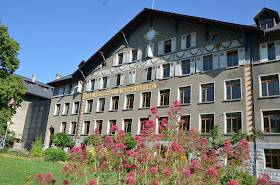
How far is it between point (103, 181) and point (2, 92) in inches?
1003

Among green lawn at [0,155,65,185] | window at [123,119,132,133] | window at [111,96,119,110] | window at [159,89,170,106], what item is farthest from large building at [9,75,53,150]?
window at [159,89,170,106]

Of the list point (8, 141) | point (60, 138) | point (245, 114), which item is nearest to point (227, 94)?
point (245, 114)

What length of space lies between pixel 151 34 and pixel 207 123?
40.2ft

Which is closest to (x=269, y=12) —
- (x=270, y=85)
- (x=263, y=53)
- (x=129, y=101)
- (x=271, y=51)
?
(x=271, y=51)

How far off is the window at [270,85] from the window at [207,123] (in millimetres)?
4609

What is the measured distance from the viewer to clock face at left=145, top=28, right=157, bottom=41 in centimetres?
2821

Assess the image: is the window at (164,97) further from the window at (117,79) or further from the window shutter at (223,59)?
the window at (117,79)

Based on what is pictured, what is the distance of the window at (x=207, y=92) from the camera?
73.4ft

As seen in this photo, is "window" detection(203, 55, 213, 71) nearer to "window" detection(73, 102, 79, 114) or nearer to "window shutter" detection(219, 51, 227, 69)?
"window shutter" detection(219, 51, 227, 69)

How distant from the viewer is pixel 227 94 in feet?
70.6

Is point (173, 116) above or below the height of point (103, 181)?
above

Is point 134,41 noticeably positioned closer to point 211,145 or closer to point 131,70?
point 131,70

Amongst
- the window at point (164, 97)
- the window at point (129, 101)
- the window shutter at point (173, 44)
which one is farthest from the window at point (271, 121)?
the window at point (129, 101)

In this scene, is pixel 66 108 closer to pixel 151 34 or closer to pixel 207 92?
pixel 151 34
